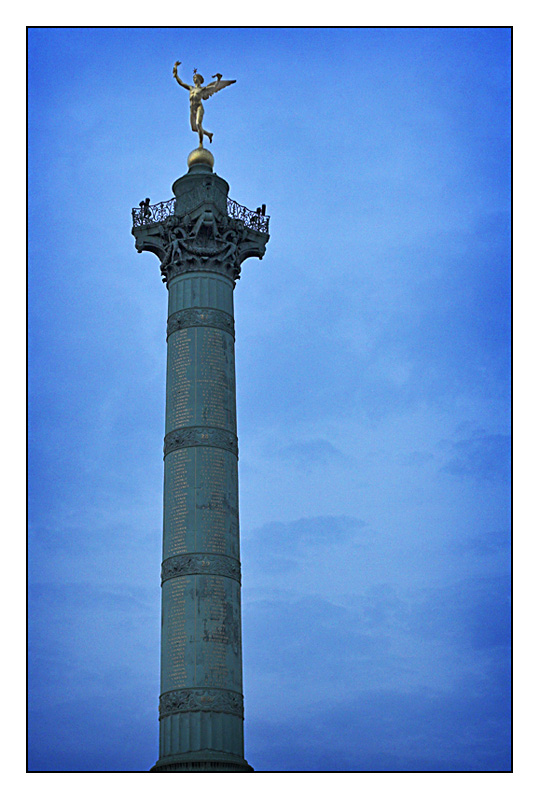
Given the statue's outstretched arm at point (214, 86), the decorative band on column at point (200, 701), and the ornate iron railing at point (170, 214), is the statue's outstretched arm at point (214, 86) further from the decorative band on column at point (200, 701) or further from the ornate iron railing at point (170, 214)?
the decorative band on column at point (200, 701)

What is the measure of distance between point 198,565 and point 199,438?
4.46 metres

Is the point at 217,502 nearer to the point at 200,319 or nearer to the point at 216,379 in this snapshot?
the point at 216,379

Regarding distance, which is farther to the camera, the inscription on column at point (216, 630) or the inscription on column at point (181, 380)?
the inscription on column at point (181, 380)

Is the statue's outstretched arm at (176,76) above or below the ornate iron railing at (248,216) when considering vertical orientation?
above

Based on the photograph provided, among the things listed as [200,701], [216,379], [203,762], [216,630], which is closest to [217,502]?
[216,630]

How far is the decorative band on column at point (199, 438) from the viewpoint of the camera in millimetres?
39312

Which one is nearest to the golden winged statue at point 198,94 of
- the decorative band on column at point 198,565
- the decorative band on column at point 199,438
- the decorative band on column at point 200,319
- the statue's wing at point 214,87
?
the statue's wing at point 214,87

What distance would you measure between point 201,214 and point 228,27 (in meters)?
9.28

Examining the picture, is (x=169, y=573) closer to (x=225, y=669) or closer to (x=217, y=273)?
(x=225, y=669)

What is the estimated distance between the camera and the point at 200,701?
35.9 meters

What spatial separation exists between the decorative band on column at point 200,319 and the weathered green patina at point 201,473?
36mm

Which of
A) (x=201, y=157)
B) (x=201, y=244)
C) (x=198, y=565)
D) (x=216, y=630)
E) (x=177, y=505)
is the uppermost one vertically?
(x=201, y=157)

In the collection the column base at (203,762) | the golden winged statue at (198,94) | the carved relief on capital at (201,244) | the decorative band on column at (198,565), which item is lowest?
the column base at (203,762)

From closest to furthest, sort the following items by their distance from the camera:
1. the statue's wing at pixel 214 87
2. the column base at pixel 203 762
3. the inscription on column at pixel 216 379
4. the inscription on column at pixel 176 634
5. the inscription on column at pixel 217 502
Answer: the column base at pixel 203 762
the inscription on column at pixel 176 634
the inscription on column at pixel 217 502
the inscription on column at pixel 216 379
the statue's wing at pixel 214 87
